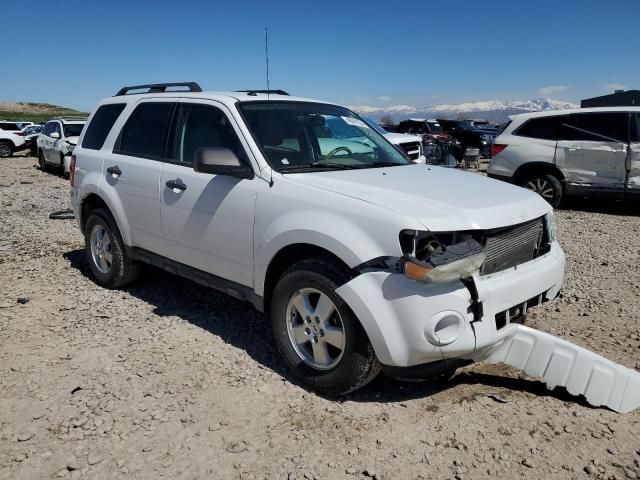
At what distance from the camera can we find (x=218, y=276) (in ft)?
12.8

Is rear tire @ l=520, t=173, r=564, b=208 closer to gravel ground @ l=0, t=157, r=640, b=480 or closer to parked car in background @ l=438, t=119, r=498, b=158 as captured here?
gravel ground @ l=0, t=157, r=640, b=480

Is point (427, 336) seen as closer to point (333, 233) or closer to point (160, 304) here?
point (333, 233)

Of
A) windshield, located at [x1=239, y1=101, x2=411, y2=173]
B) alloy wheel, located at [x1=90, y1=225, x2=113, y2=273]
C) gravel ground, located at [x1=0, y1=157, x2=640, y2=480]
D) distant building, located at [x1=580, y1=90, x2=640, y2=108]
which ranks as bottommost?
gravel ground, located at [x1=0, y1=157, x2=640, y2=480]

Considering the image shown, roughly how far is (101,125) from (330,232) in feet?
10.9

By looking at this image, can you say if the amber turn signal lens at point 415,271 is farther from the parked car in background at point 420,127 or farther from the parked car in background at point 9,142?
the parked car in background at point 9,142

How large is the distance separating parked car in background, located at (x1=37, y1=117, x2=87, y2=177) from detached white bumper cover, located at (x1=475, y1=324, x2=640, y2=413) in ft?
46.9

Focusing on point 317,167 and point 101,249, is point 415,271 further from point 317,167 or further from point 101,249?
point 101,249

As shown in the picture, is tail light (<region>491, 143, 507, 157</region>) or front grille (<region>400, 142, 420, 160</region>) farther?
front grille (<region>400, 142, 420, 160</region>)

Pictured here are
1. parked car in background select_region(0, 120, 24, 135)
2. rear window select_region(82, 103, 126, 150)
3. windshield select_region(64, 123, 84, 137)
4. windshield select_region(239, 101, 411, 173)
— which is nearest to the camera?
windshield select_region(239, 101, 411, 173)

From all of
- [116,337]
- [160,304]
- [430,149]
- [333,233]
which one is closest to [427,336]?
[333,233]

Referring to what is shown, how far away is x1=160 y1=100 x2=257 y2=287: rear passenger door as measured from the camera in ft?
11.8

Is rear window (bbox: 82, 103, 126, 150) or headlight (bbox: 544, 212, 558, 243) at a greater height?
rear window (bbox: 82, 103, 126, 150)

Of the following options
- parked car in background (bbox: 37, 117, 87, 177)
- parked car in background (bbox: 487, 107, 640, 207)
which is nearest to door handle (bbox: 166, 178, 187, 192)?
parked car in background (bbox: 487, 107, 640, 207)

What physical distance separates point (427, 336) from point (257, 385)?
4.26ft
